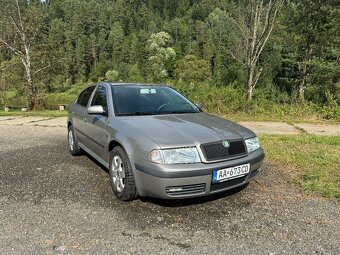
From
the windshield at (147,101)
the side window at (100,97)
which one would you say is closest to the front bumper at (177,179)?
the windshield at (147,101)

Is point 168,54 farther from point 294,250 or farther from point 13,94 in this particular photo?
point 294,250

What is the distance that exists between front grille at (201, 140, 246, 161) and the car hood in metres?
0.07

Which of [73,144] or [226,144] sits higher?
[226,144]

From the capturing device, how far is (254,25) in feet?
44.4

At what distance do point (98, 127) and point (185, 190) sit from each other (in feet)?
6.17

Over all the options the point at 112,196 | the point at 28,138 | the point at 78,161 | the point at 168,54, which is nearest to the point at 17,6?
the point at 28,138

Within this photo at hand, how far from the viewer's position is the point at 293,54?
88.2 ft

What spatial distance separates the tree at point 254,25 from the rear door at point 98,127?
367 inches

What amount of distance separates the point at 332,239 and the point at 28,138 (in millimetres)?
7756

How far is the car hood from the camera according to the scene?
3.52 metres

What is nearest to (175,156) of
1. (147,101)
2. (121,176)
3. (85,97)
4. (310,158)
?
(121,176)

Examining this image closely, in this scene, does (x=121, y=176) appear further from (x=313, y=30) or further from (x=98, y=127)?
(x=313, y=30)

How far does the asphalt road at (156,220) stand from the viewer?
2.94m

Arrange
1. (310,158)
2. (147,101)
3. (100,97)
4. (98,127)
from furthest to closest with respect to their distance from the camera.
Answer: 1. (310,158)
2. (100,97)
3. (147,101)
4. (98,127)
